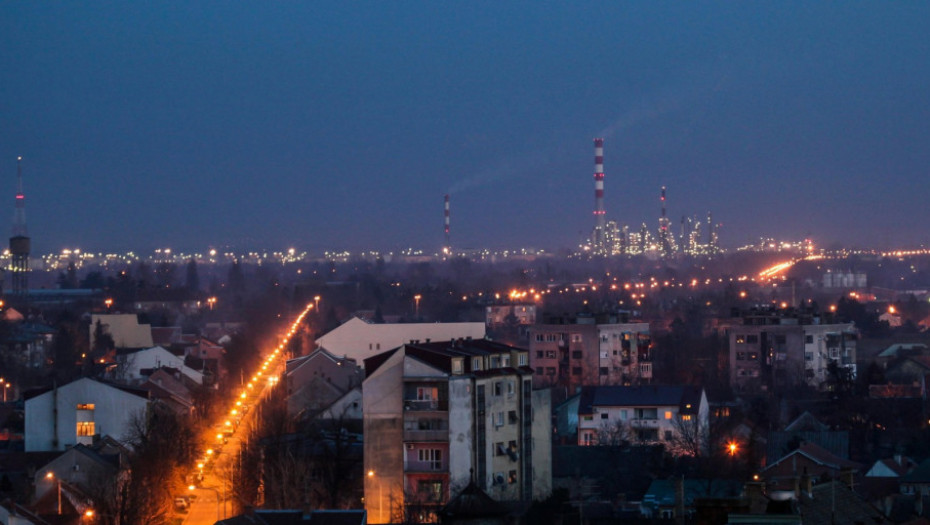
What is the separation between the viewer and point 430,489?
1769cm

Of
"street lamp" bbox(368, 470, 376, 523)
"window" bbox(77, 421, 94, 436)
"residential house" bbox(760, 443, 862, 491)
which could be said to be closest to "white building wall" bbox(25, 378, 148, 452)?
"window" bbox(77, 421, 94, 436)

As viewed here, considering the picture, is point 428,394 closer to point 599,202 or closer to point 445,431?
point 445,431

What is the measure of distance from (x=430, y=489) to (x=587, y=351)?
760 inches

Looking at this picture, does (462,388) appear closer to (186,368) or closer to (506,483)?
(506,483)

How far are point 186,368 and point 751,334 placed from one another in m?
11.4

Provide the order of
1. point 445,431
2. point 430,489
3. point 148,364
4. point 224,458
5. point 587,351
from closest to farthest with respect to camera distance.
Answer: point 430,489 → point 445,431 → point 224,458 → point 148,364 → point 587,351

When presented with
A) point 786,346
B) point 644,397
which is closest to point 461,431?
point 644,397

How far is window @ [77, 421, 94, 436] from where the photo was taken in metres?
24.0

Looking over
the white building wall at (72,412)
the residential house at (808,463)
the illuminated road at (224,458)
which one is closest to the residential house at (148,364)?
the illuminated road at (224,458)

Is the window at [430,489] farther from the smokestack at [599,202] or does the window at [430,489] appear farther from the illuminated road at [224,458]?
the smokestack at [599,202]

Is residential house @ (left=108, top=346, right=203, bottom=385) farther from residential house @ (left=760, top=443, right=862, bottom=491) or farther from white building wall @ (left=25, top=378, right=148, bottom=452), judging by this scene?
residential house @ (left=760, top=443, right=862, bottom=491)

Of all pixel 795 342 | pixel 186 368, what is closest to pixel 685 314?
pixel 795 342

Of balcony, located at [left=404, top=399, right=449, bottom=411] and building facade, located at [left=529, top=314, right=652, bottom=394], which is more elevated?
building facade, located at [left=529, top=314, right=652, bottom=394]

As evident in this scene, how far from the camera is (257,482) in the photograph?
1756 centimetres
